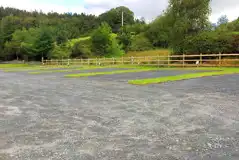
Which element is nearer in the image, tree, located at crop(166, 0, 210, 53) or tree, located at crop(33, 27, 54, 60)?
tree, located at crop(166, 0, 210, 53)

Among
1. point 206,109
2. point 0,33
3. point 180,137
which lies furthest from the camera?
point 0,33

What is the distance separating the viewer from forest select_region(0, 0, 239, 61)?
23.6 m

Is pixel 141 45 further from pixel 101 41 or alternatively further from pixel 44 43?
pixel 44 43

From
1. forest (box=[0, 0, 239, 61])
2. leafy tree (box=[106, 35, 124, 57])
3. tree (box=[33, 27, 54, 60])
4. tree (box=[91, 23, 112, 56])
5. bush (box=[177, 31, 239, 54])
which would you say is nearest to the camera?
bush (box=[177, 31, 239, 54])

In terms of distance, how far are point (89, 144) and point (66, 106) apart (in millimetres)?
3025

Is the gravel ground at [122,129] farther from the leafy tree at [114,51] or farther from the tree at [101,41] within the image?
the tree at [101,41]

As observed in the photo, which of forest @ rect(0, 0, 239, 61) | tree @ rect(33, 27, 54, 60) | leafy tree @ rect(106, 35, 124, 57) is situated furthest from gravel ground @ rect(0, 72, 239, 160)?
tree @ rect(33, 27, 54, 60)

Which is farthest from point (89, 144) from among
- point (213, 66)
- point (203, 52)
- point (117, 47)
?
point (117, 47)

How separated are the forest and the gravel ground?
1735 centimetres

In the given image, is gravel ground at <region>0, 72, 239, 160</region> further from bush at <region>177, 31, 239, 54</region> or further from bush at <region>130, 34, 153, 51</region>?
bush at <region>130, 34, 153, 51</region>

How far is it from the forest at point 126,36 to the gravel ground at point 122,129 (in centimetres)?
1735

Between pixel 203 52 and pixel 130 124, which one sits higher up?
pixel 203 52

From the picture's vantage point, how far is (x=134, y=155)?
3.31m

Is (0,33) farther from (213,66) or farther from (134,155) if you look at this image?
(134,155)
